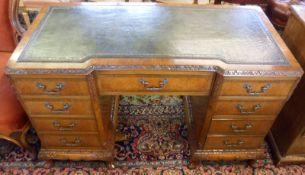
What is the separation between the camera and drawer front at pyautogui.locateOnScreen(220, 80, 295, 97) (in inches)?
45.7

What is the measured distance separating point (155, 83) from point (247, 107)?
490 mm

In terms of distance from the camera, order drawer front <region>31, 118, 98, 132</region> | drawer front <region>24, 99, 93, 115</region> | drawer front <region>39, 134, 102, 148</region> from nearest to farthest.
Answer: drawer front <region>24, 99, 93, 115</region> → drawer front <region>31, 118, 98, 132</region> → drawer front <region>39, 134, 102, 148</region>

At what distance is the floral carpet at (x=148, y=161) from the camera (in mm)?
1647

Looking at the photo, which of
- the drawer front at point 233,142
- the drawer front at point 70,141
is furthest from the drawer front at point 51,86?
the drawer front at point 233,142

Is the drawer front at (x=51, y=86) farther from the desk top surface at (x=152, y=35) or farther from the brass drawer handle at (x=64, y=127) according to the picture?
the brass drawer handle at (x=64, y=127)

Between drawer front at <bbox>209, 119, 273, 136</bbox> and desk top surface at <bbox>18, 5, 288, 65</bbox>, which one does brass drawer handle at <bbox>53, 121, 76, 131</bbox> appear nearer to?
desk top surface at <bbox>18, 5, 288, 65</bbox>

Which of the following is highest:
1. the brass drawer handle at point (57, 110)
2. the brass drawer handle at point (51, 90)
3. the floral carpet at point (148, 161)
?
the brass drawer handle at point (51, 90)

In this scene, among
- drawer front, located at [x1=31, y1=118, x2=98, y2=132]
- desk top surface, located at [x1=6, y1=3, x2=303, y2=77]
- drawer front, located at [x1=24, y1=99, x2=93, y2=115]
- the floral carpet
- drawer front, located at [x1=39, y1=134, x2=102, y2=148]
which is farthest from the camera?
the floral carpet

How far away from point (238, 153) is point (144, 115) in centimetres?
74

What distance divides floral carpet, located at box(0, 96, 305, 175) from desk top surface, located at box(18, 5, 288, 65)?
2.68 ft

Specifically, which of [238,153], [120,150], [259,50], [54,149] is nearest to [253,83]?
[259,50]

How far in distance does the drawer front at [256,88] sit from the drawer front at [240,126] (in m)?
0.22

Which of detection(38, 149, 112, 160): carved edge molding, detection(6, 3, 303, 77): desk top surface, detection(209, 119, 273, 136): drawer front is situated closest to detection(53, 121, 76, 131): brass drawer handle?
detection(38, 149, 112, 160): carved edge molding

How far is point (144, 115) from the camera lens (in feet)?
6.49
